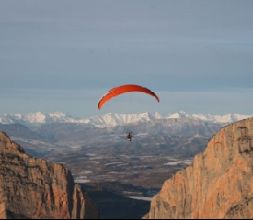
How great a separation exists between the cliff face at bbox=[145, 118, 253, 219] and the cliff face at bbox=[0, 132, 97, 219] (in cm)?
2127

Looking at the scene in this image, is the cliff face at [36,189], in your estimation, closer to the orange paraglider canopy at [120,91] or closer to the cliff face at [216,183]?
the cliff face at [216,183]

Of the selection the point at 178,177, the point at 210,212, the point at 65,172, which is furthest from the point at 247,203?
the point at 65,172

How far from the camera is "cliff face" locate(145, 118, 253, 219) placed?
459ft

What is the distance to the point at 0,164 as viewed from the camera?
465ft

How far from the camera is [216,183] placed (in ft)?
477

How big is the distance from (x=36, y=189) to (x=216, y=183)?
3913 cm

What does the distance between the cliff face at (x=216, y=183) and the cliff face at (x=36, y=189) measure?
2127 centimetres

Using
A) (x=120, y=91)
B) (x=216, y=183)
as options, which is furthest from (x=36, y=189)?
(x=216, y=183)

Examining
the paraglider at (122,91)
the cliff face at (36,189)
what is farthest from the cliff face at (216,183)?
the paraglider at (122,91)

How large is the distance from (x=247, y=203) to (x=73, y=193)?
117 feet

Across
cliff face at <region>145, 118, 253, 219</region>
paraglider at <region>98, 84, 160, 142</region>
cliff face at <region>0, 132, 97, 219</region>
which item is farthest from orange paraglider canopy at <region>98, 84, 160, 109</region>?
cliff face at <region>145, 118, 253, 219</region>

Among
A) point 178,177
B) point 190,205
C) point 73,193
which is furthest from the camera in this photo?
point 178,177

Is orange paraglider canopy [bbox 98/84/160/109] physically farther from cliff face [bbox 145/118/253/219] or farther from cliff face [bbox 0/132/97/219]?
cliff face [bbox 145/118/253/219]

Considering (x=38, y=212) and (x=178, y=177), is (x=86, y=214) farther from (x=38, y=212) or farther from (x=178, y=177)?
(x=178, y=177)
